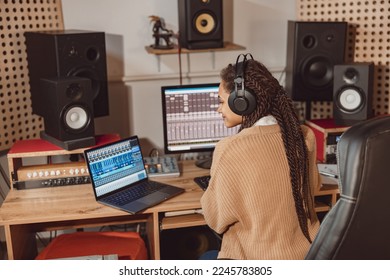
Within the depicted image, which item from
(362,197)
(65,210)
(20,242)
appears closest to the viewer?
(362,197)

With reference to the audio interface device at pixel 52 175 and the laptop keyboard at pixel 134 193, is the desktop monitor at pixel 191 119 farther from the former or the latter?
the audio interface device at pixel 52 175

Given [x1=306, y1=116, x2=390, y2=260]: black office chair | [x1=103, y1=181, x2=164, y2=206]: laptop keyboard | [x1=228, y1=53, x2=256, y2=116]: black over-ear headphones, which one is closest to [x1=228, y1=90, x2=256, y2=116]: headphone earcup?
[x1=228, y1=53, x2=256, y2=116]: black over-ear headphones

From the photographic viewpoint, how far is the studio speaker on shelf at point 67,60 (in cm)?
229

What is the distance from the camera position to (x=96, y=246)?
225 centimetres

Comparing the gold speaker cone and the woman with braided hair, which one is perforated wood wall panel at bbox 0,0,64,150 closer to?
the gold speaker cone

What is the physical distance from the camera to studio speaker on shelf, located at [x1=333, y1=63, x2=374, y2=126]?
2446 mm

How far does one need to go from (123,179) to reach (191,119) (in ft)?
1.50

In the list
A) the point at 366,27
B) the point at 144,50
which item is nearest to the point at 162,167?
the point at 144,50

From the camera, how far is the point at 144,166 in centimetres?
239

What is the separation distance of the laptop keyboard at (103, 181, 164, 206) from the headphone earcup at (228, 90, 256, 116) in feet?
2.21

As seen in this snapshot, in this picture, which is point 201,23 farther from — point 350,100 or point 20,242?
point 20,242

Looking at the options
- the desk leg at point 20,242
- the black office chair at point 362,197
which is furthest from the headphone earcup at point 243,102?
the desk leg at point 20,242
